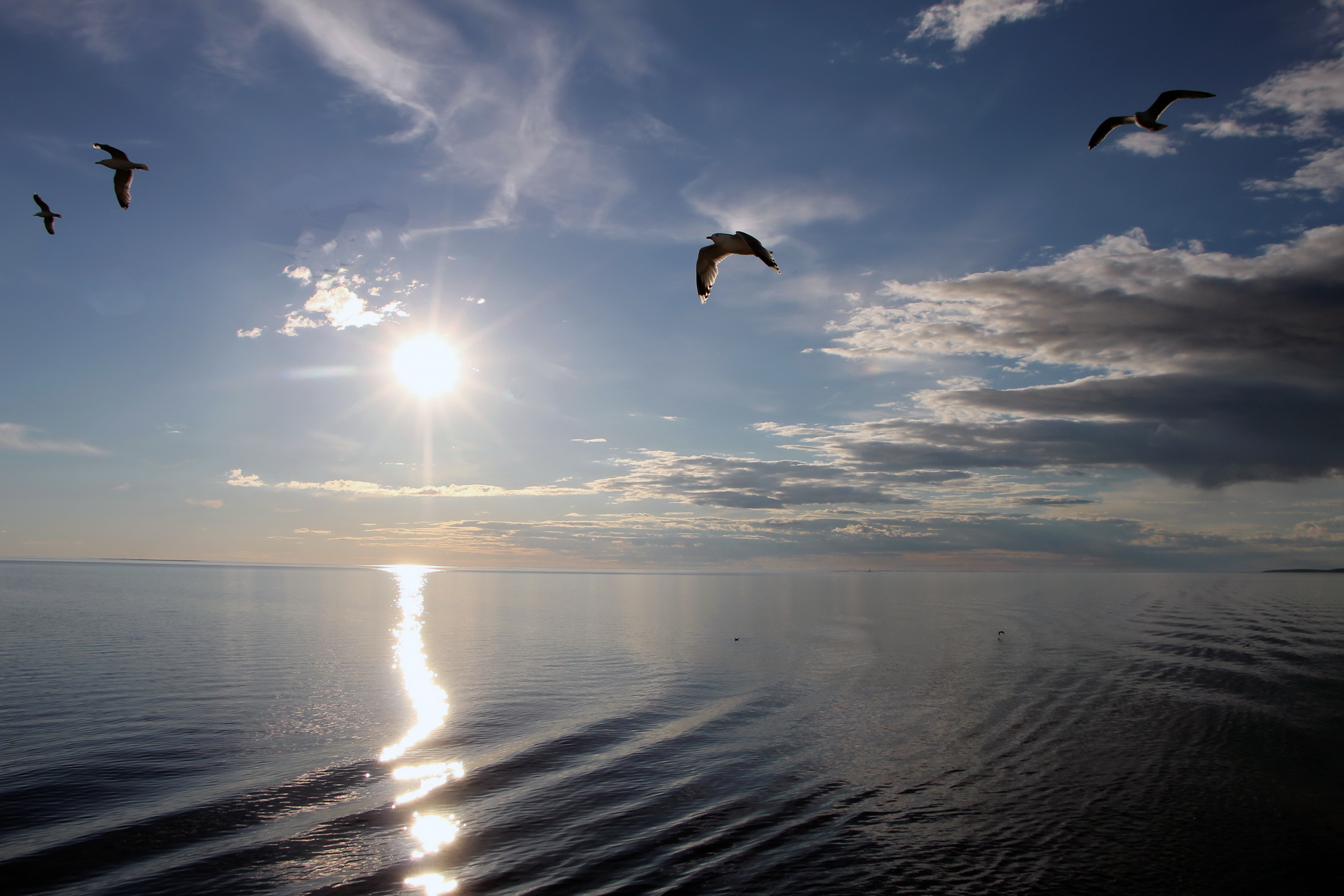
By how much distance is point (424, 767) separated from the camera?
2047 cm

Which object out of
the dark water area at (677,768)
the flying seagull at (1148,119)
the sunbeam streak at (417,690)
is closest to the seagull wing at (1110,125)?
the flying seagull at (1148,119)

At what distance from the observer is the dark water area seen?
13.7 meters

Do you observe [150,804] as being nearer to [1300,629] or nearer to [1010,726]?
[1010,726]

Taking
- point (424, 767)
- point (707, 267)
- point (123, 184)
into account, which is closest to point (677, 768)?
point (424, 767)

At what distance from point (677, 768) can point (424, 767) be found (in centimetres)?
744

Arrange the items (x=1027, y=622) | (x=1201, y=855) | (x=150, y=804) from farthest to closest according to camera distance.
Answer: (x=1027, y=622) < (x=150, y=804) < (x=1201, y=855)

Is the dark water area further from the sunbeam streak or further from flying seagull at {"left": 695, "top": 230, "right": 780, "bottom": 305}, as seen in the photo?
flying seagull at {"left": 695, "top": 230, "right": 780, "bottom": 305}

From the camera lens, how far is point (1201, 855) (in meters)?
14.6

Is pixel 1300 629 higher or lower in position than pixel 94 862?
lower

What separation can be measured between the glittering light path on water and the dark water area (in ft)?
0.41

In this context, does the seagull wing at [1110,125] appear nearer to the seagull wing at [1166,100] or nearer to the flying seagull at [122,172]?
the seagull wing at [1166,100]

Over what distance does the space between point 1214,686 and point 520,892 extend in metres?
33.8

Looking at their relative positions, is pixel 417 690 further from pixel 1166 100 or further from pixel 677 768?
pixel 1166 100

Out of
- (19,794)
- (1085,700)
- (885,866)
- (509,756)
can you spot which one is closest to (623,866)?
(885,866)
